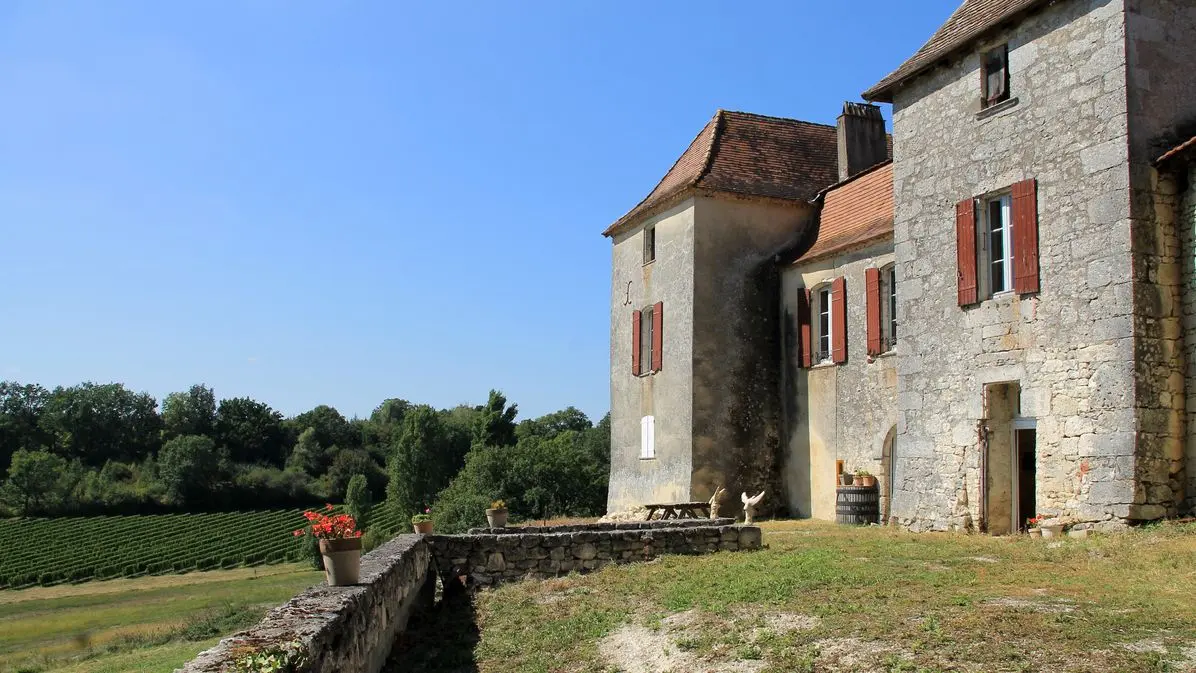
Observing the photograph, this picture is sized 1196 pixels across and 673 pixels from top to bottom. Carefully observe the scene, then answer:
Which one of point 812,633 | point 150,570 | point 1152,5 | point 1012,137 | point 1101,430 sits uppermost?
point 1152,5

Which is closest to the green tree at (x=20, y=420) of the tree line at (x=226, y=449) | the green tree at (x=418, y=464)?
the tree line at (x=226, y=449)

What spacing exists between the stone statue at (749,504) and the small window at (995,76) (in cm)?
858

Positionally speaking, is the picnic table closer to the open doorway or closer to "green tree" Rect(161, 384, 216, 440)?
the open doorway

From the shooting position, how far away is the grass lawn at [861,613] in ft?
20.6

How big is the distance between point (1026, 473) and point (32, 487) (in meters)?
81.7

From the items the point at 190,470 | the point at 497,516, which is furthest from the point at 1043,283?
the point at 190,470

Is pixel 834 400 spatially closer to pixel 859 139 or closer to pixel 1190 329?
pixel 859 139

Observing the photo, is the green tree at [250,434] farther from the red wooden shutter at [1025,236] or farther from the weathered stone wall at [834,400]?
the red wooden shutter at [1025,236]

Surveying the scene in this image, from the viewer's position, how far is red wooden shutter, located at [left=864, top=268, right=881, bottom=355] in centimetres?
1822

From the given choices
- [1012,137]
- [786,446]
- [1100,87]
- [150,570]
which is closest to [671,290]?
[786,446]

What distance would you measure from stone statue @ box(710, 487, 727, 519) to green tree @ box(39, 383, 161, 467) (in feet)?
304

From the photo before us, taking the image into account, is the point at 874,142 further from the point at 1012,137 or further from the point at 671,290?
the point at 1012,137

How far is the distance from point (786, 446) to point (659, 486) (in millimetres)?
2977

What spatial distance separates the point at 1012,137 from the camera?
1320 cm
